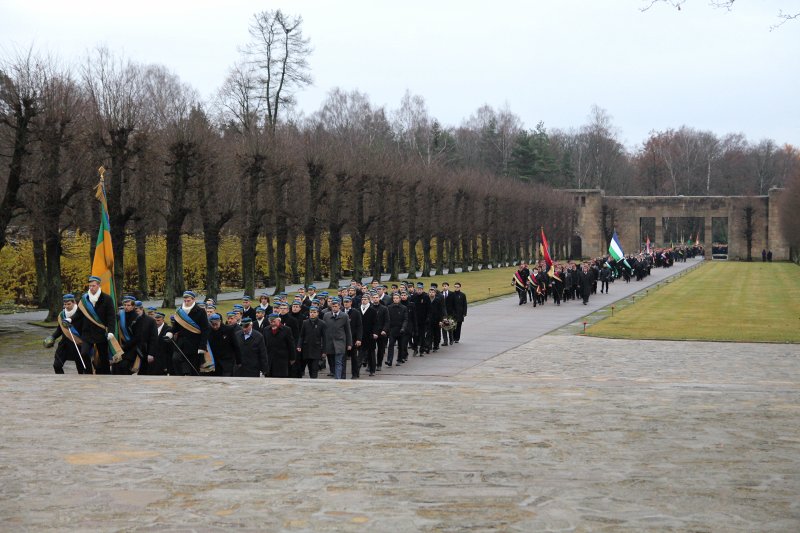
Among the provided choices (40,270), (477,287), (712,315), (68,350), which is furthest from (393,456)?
(477,287)

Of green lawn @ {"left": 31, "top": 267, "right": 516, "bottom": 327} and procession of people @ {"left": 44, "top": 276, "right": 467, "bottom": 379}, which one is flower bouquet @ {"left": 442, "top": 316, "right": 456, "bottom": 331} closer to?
procession of people @ {"left": 44, "top": 276, "right": 467, "bottom": 379}

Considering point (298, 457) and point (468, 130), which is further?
point (468, 130)

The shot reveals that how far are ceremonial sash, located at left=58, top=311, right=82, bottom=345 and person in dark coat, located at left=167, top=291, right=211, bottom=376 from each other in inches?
58.3

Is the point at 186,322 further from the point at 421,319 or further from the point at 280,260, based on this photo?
the point at 280,260

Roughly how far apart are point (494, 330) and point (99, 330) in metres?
16.0

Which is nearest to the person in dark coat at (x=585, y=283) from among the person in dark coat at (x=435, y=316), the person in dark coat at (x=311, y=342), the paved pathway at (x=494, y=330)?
the paved pathway at (x=494, y=330)

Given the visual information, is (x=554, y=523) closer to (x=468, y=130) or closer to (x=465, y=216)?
(x=465, y=216)

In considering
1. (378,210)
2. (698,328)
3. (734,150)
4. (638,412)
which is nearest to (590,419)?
(638,412)

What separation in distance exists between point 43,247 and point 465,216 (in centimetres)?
4157

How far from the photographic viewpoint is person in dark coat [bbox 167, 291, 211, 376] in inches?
610

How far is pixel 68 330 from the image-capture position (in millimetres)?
15508

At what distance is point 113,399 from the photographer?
12250mm

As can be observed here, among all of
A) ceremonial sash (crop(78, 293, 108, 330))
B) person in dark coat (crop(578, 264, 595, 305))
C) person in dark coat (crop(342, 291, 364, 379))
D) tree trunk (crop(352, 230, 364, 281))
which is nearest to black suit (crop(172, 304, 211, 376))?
ceremonial sash (crop(78, 293, 108, 330))

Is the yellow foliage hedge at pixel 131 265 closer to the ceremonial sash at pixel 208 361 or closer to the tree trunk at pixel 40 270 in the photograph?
the tree trunk at pixel 40 270
